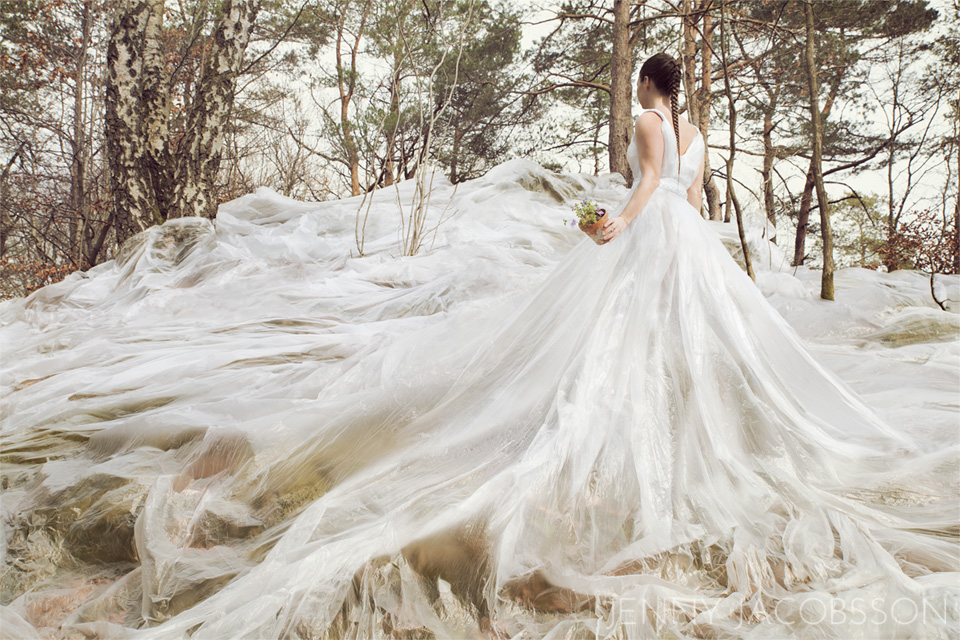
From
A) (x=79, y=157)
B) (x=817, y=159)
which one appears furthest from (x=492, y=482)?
(x=79, y=157)

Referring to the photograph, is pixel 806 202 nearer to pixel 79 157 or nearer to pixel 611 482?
pixel 611 482

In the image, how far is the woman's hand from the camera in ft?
8.49

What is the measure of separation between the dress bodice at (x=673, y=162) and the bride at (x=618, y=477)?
0.01m

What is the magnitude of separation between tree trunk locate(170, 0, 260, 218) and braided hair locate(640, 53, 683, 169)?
5301 millimetres

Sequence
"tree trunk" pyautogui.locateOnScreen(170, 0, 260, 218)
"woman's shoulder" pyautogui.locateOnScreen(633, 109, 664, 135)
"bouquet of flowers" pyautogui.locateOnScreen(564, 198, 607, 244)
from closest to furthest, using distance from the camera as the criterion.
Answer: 1. "bouquet of flowers" pyautogui.locateOnScreen(564, 198, 607, 244)
2. "woman's shoulder" pyautogui.locateOnScreen(633, 109, 664, 135)
3. "tree trunk" pyautogui.locateOnScreen(170, 0, 260, 218)

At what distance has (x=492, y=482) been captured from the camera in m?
1.91

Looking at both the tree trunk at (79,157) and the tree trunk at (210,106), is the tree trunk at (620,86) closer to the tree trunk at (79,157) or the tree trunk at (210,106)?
the tree trunk at (210,106)

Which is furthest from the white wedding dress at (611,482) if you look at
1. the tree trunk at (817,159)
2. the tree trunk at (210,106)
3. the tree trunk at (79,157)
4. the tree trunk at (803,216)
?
the tree trunk at (803,216)

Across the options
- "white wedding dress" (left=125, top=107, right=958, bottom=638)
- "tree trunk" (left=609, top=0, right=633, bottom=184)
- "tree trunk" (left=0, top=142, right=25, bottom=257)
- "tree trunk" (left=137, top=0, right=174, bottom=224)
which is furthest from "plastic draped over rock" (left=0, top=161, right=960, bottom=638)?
"tree trunk" (left=0, top=142, right=25, bottom=257)

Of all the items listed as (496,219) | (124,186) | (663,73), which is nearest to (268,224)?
(124,186)

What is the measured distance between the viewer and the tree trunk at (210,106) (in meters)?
6.38

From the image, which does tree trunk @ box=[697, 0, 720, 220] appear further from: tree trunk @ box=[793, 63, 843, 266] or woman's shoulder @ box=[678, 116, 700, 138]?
woman's shoulder @ box=[678, 116, 700, 138]

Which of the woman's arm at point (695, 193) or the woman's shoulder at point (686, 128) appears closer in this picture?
the woman's shoulder at point (686, 128)

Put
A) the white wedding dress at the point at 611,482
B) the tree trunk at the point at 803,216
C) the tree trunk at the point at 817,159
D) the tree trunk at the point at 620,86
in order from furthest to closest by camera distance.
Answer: the tree trunk at the point at 803,216, the tree trunk at the point at 620,86, the tree trunk at the point at 817,159, the white wedding dress at the point at 611,482
